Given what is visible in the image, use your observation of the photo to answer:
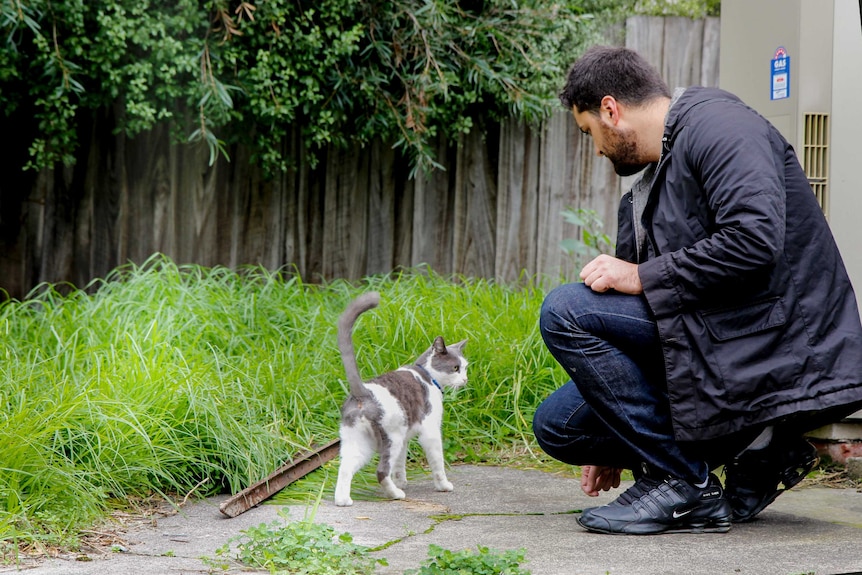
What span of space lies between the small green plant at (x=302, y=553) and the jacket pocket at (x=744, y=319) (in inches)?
44.6

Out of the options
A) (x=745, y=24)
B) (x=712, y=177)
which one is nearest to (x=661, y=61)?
(x=745, y=24)

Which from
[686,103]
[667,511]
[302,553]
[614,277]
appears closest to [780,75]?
[686,103]

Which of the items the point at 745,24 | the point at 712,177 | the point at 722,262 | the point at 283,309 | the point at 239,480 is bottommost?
the point at 239,480

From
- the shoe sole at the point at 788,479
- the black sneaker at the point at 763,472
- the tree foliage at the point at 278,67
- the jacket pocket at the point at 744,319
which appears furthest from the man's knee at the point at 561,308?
the tree foliage at the point at 278,67

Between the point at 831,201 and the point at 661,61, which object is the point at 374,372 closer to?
the point at 831,201

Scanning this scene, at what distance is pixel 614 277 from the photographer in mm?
2859

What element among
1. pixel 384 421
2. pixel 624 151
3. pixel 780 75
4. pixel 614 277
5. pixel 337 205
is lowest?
pixel 384 421

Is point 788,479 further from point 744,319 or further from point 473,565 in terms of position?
point 473,565

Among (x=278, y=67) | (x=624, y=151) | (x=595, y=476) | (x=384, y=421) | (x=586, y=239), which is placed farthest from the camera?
(x=586, y=239)

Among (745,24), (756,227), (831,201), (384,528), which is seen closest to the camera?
(756,227)

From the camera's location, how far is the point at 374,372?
4531mm

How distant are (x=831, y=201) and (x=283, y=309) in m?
2.80

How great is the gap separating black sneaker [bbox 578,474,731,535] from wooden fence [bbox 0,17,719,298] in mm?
3381

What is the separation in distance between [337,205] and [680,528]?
4135 millimetres
